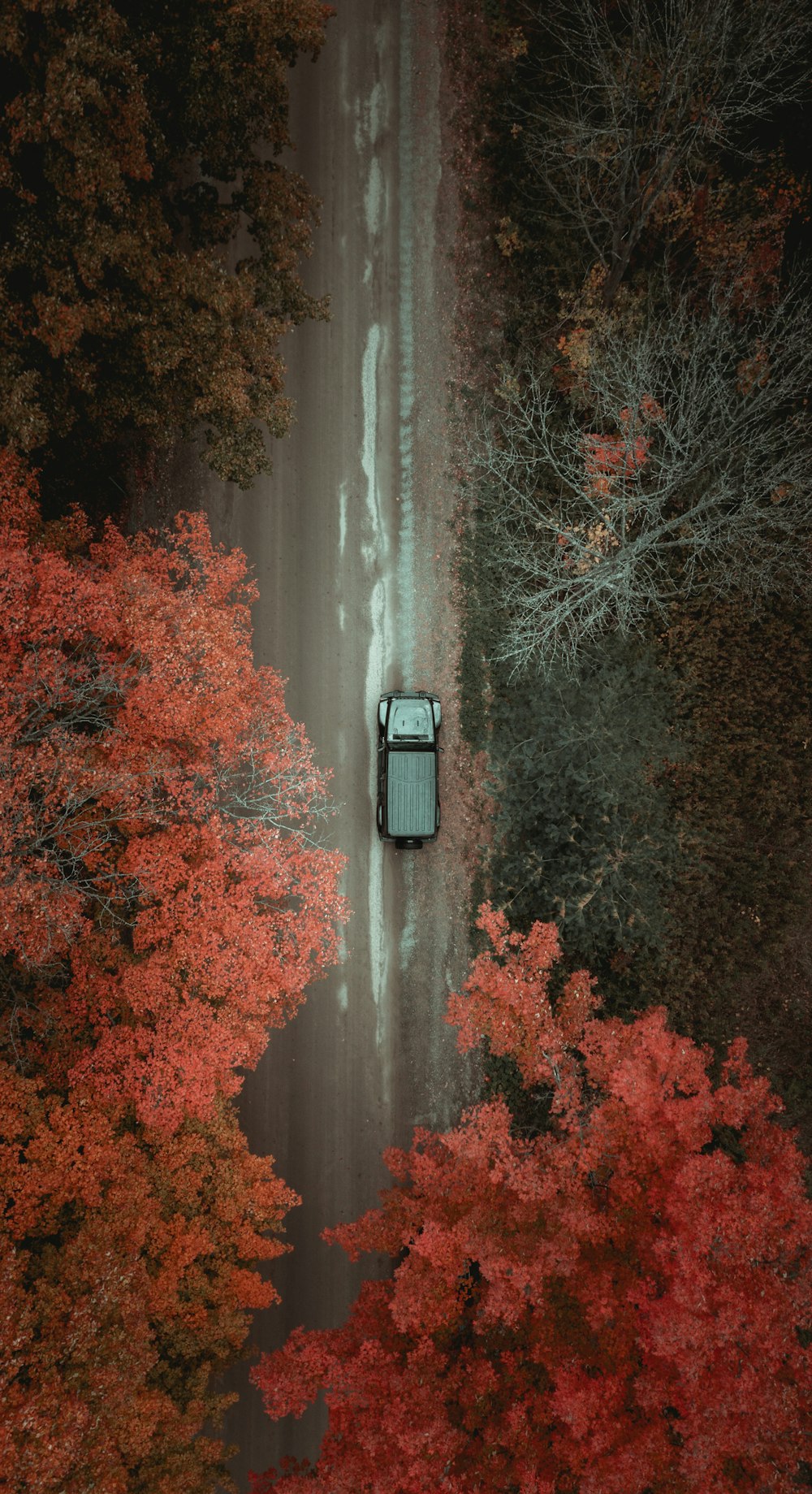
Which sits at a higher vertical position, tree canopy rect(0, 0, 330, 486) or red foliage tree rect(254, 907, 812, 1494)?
tree canopy rect(0, 0, 330, 486)

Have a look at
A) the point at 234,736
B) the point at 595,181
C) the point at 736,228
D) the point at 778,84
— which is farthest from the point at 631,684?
the point at 778,84

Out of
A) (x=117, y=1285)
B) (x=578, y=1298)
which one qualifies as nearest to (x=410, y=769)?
(x=578, y=1298)

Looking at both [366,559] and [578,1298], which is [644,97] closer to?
[366,559]

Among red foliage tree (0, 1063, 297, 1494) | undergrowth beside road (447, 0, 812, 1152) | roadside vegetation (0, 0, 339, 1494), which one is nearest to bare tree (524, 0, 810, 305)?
undergrowth beside road (447, 0, 812, 1152)

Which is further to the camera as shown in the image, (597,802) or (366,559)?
(366,559)

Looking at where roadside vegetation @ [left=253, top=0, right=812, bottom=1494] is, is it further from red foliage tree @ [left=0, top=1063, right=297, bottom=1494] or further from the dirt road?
red foliage tree @ [left=0, top=1063, right=297, bottom=1494]
